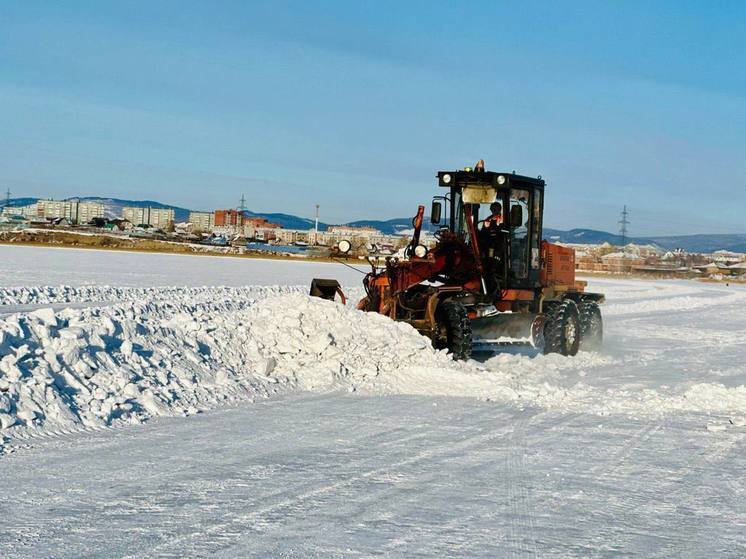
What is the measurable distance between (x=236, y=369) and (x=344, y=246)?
2.52 m

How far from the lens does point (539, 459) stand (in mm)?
7203

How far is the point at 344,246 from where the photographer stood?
1203 centimetres

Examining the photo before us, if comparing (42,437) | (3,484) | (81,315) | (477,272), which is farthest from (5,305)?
(3,484)

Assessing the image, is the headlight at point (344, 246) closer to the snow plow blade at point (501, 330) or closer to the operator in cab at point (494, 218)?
the snow plow blade at point (501, 330)

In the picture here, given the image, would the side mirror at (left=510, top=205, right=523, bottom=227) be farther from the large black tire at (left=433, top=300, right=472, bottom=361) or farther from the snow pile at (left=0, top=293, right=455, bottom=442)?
the snow pile at (left=0, top=293, right=455, bottom=442)

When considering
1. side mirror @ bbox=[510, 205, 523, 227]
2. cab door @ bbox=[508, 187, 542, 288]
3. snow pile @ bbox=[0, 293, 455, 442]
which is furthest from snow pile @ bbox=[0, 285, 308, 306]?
snow pile @ bbox=[0, 293, 455, 442]

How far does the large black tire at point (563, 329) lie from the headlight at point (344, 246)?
389cm

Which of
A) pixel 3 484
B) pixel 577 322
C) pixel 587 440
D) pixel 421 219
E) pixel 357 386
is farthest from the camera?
pixel 577 322

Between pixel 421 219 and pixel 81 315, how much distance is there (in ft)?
16.3

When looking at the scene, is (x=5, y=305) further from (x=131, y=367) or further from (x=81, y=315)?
(x=131, y=367)

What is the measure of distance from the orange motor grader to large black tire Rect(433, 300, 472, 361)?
13 millimetres

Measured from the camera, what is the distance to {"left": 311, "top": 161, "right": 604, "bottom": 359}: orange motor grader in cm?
1233

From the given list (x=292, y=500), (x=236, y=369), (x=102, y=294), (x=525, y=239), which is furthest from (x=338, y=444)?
(x=102, y=294)

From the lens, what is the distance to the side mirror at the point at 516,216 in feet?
42.1
